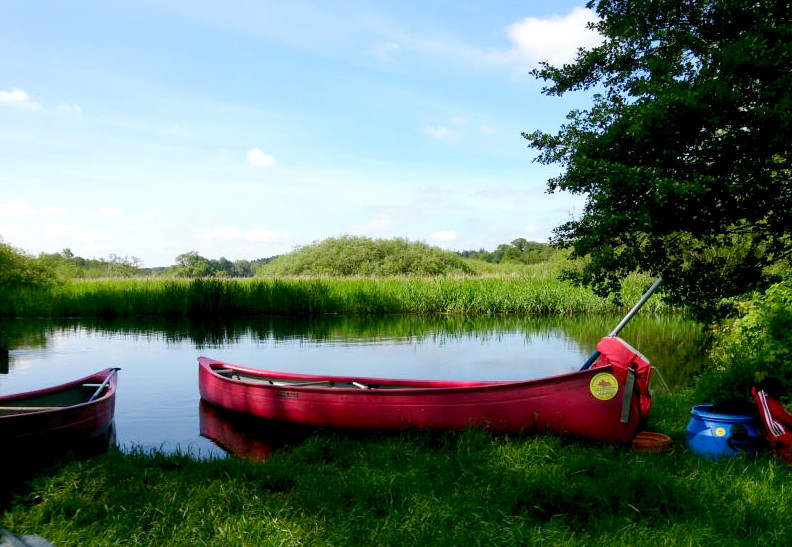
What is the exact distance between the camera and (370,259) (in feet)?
179

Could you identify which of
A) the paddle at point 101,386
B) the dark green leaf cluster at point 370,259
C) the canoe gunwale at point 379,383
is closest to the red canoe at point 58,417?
the paddle at point 101,386

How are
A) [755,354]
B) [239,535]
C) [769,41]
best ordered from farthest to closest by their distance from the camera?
1. [769,41]
2. [755,354]
3. [239,535]

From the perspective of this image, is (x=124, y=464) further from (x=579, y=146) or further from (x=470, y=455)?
(x=579, y=146)

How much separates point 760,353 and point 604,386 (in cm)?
175

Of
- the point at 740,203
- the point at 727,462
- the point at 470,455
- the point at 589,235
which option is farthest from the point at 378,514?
the point at 740,203

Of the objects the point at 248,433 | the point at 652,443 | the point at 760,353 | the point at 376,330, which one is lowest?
the point at 248,433

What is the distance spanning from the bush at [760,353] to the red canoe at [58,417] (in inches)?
238

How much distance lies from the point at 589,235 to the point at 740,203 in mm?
1892

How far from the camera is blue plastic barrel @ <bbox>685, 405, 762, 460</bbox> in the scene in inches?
213

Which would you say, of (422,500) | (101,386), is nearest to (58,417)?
(101,386)

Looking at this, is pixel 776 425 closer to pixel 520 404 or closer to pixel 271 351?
pixel 520 404

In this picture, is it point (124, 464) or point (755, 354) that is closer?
point (124, 464)

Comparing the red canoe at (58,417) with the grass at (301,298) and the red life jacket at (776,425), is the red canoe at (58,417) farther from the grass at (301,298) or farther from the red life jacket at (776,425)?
the grass at (301,298)

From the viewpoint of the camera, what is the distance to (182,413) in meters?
9.54
